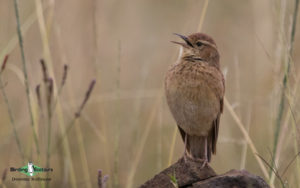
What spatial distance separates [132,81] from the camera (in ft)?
35.6

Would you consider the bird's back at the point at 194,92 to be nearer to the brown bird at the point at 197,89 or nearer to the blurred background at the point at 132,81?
the brown bird at the point at 197,89

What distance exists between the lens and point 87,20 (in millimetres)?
10352

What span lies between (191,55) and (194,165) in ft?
5.01

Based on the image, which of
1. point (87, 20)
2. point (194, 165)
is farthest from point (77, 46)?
point (194, 165)

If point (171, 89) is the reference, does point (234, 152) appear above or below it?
below

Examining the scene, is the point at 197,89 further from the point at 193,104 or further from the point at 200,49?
the point at 200,49

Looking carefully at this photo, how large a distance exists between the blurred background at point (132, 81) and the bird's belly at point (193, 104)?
0.66ft

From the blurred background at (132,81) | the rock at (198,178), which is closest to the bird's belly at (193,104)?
the blurred background at (132,81)

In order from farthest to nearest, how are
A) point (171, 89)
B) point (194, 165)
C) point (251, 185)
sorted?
point (171, 89) → point (194, 165) → point (251, 185)

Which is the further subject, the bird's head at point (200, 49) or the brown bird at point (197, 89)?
the bird's head at point (200, 49)

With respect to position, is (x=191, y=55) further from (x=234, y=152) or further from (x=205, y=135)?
(x=234, y=152)

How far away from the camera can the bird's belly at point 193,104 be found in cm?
621

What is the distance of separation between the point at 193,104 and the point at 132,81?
468 cm

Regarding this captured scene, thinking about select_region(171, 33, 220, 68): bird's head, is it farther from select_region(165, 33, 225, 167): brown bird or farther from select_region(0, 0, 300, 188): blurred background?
select_region(0, 0, 300, 188): blurred background
